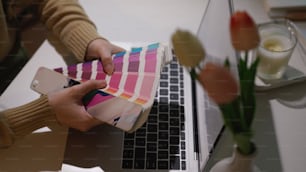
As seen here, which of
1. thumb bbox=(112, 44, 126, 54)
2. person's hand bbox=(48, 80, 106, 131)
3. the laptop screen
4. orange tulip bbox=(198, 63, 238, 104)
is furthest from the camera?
thumb bbox=(112, 44, 126, 54)

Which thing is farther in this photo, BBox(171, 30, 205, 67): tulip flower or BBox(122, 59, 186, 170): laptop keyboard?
BBox(122, 59, 186, 170): laptop keyboard

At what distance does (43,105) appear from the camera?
0.69 m

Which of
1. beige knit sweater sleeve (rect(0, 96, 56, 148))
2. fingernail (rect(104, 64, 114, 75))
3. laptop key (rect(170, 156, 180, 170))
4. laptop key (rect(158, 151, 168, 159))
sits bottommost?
laptop key (rect(170, 156, 180, 170))

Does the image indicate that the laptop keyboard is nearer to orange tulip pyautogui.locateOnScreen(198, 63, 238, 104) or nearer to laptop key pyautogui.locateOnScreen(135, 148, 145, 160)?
laptop key pyautogui.locateOnScreen(135, 148, 145, 160)

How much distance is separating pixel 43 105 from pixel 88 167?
13 centimetres

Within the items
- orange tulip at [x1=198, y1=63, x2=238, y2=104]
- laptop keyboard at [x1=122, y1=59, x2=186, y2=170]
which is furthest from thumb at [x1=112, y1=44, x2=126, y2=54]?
orange tulip at [x1=198, y1=63, x2=238, y2=104]

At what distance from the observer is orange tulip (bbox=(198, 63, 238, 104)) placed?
0.45 metres

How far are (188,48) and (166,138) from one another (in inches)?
10.4

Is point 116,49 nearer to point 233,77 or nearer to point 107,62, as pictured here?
point 107,62

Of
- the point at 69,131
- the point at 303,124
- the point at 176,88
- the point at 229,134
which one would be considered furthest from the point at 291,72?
the point at 69,131

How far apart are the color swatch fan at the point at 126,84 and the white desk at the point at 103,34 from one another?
0.09 meters

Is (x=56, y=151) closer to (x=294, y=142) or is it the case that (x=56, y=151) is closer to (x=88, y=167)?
(x=88, y=167)

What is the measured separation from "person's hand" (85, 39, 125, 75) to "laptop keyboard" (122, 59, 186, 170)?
11 cm

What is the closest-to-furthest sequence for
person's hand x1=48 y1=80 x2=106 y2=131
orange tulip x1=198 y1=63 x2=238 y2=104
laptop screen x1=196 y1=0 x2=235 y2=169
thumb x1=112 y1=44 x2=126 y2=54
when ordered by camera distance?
orange tulip x1=198 y1=63 x2=238 y2=104 < laptop screen x1=196 y1=0 x2=235 y2=169 < person's hand x1=48 y1=80 x2=106 y2=131 < thumb x1=112 y1=44 x2=126 y2=54
